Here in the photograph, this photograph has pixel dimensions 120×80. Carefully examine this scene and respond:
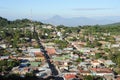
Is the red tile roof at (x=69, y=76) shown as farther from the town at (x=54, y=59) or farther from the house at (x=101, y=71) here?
the house at (x=101, y=71)

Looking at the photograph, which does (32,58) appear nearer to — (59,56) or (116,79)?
(59,56)

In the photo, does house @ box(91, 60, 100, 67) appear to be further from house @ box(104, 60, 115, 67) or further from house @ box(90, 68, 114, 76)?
house @ box(90, 68, 114, 76)

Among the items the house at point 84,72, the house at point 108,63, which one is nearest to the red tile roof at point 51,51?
the house at point 108,63

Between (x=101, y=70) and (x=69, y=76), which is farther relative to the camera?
(x=101, y=70)

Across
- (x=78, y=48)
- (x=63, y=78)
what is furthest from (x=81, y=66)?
(x=78, y=48)

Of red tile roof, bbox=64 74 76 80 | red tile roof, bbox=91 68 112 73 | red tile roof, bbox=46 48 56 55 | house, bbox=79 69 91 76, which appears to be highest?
red tile roof, bbox=46 48 56 55

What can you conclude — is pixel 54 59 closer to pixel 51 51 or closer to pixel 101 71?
pixel 51 51

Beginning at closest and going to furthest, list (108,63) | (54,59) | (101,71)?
(101,71) → (108,63) → (54,59)

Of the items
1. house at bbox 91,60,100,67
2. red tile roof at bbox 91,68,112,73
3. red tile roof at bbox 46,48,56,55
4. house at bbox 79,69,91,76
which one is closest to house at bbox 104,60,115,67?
house at bbox 91,60,100,67

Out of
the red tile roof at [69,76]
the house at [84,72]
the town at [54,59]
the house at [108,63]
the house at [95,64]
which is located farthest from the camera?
the house at [108,63]

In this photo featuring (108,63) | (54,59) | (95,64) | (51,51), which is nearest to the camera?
(95,64)

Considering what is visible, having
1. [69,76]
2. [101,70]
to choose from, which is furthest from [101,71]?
[69,76]

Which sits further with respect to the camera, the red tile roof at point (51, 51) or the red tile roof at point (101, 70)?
the red tile roof at point (51, 51)
